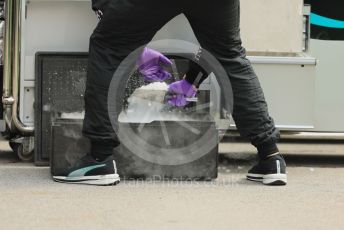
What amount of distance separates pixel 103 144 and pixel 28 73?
1.05 meters

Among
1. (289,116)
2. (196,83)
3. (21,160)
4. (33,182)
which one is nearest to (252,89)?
(196,83)

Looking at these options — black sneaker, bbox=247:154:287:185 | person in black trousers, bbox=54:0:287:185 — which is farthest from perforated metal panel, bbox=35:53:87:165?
black sneaker, bbox=247:154:287:185

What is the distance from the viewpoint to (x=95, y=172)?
4.43 metres

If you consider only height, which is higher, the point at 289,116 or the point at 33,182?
the point at 289,116

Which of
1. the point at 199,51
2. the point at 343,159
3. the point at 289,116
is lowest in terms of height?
the point at 343,159

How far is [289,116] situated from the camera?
17.4 feet

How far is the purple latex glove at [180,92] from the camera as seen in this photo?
4.89 metres

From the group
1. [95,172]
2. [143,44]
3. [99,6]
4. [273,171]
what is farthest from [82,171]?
[273,171]

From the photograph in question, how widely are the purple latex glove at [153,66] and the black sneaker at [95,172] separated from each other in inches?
29.6

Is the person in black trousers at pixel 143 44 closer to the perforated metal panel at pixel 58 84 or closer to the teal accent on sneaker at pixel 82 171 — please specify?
the teal accent on sneaker at pixel 82 171

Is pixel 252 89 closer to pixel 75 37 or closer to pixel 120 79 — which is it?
pixel 120 79

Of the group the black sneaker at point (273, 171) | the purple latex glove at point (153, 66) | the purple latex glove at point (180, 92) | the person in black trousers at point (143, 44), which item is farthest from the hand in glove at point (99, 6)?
the black sneaker at point (273, 171)

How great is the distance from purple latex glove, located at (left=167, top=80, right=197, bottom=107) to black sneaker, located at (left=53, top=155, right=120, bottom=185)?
695 millimetres

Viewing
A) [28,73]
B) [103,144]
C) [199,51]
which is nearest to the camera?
[103,144]
